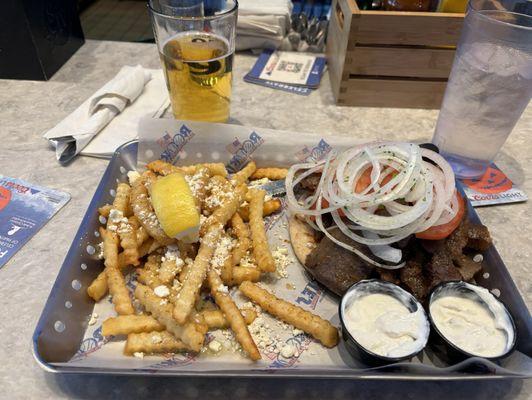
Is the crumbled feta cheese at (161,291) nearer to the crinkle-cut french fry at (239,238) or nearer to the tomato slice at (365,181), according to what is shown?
the crinkle-cut french fry at (239,238)

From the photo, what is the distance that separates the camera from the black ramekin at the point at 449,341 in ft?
3.38

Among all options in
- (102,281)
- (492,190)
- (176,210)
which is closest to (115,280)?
(102,281)

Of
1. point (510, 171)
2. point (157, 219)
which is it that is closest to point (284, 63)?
point (510, 171)

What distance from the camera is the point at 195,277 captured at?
118 cm

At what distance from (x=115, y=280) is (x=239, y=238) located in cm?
42

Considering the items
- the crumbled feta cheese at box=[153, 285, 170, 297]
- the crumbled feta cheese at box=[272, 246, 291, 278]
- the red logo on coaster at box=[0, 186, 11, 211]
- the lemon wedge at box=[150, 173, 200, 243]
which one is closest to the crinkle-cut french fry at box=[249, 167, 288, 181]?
the crumbled feta cheese at box=[272, 246, 291, 278]

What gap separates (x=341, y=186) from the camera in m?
1.36

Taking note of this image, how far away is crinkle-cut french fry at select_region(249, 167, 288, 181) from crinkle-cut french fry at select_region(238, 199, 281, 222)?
0.42ft

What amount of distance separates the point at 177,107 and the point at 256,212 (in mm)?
654

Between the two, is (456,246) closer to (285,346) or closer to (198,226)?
(285,346)

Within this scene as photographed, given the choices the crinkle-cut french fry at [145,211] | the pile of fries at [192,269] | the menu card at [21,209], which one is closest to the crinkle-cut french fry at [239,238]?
the pile of fries at [192,269]

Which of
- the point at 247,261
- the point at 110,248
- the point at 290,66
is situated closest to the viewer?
the point at 110,248

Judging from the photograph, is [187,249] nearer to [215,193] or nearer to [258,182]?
[215,193]

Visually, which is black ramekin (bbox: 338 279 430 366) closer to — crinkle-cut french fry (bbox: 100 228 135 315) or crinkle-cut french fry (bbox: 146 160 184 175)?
crinkle-cut french fry (bbox: 100 228 135 315)
